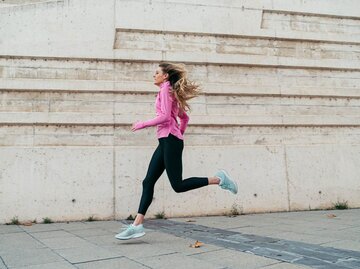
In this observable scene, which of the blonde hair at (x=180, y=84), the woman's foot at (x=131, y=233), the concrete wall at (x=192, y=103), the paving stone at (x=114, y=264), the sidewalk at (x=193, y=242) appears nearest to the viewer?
the paving stone at (x=114, y=264)

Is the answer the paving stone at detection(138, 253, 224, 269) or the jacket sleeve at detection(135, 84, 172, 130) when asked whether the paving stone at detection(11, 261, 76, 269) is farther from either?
the jacket sleeve at detection(135, 84, 172, 130)

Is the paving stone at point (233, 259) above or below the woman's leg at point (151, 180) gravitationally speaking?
below

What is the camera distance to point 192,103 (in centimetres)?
606

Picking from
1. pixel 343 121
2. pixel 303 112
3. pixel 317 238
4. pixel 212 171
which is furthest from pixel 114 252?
pixel 343 121

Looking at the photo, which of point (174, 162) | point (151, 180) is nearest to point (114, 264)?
point (151, 180)

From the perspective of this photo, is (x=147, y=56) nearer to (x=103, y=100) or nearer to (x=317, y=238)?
(x=103, y=100)

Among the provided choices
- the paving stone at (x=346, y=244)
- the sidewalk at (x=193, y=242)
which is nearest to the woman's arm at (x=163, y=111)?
the sidewalk at (x=193, y=242)

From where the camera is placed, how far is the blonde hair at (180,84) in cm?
419

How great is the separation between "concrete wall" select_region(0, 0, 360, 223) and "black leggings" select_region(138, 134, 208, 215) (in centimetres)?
157

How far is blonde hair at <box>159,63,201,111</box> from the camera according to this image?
13.8 feet

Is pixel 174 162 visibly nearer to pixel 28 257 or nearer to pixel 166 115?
pixel 166 115

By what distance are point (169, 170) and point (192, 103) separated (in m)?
2.24

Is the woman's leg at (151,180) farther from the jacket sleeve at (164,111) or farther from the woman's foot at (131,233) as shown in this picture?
the jacket sleeve at (164,111)

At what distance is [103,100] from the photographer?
5789 mm
